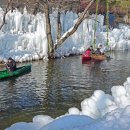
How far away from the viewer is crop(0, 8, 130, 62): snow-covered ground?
117 feet

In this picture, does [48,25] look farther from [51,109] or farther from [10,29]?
[51,109]

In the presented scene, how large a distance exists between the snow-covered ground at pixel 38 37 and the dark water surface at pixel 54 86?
3.16 meters

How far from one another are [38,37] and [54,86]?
51.9 feet

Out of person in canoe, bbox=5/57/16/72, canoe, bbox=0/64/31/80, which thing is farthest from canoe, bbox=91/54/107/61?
person in canoe, bbox=5/57/16/72

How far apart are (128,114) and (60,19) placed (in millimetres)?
39864

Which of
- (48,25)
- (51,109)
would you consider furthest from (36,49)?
(51,109)

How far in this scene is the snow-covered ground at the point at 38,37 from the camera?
3566cm

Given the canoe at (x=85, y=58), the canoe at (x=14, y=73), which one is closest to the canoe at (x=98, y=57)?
the canoe at (x=85, y=58)

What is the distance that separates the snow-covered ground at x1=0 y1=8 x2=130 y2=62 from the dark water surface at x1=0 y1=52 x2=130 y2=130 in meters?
3.16

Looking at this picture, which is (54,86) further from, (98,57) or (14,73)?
(98,57)

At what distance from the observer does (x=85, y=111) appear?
270 inches

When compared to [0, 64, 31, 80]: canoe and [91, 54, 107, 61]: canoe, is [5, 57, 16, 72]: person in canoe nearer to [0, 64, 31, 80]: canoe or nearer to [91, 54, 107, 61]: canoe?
[0, 64, 31, 80]: canoe

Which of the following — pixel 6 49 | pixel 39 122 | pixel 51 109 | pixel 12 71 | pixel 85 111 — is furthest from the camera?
pixel 6 49

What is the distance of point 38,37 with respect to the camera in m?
37.1
